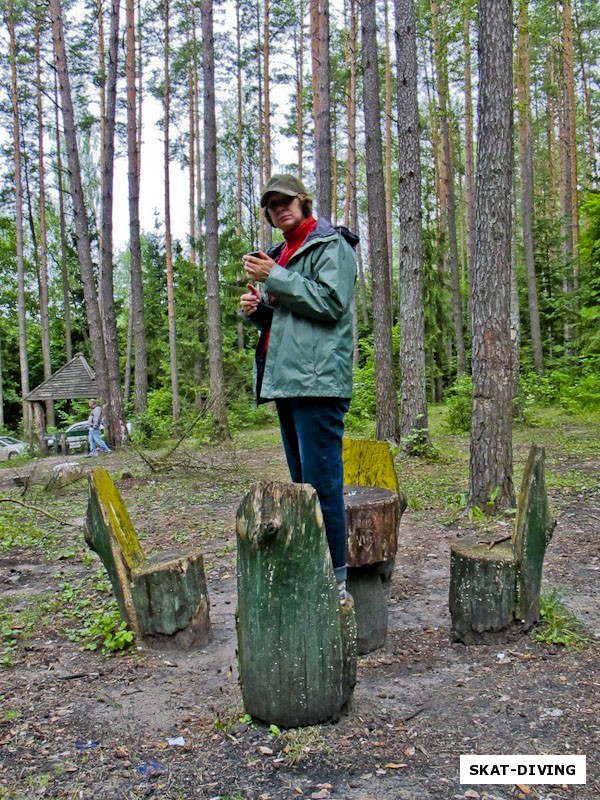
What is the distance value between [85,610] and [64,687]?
3.63 ft

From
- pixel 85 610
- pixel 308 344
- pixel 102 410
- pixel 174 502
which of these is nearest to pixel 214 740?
→ pixel 308 344

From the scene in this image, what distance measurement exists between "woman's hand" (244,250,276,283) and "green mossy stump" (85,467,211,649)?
5.16 feet

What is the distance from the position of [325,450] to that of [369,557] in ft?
3.19

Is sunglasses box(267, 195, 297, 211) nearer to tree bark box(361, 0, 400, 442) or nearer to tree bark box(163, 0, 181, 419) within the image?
tree bark box(361, 0, 400, 442)

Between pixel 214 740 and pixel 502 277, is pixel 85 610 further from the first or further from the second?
pixel 502 277

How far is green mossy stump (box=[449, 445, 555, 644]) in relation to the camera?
128 inches

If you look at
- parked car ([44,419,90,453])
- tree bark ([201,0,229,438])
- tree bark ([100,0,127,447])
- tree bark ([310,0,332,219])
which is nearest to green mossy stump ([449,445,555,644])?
tree bark ([310,0,332,219])

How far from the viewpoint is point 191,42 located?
69.8ft

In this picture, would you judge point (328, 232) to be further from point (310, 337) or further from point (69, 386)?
point (69, 386)

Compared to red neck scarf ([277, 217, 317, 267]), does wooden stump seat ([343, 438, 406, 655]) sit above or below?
below

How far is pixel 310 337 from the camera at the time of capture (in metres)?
2.59

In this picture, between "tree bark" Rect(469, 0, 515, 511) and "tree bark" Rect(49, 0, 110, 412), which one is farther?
"tree bark" Rect(49, 0, 110, 412)

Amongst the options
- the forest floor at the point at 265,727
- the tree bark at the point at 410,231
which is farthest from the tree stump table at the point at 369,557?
the tree bark at the point at 410,231

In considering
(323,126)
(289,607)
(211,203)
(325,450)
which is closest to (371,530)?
(325,450)
